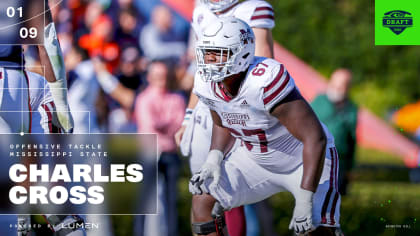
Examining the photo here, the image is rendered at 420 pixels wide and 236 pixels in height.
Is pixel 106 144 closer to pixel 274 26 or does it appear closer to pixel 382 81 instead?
pixel 274 26

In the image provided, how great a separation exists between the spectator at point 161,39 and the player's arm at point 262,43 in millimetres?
444

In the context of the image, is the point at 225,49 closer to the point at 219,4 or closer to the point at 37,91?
the point at 219,4

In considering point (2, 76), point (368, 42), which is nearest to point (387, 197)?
point (368, 42)

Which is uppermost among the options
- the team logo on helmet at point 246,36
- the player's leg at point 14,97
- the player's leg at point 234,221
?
the team logo on helmet at point 246,36

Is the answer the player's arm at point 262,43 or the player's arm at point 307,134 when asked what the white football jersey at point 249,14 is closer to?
the player's arm at point 262,43

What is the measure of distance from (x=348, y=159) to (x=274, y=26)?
0.91 meters

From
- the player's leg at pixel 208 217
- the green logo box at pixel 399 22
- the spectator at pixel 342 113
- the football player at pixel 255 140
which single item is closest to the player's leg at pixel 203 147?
the football player at pixel 255 140

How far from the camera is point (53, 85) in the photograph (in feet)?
13.2

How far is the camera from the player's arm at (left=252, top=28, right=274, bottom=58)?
12.8 ft

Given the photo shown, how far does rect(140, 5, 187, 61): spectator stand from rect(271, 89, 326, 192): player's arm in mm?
918

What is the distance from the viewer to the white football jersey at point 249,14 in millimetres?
3891

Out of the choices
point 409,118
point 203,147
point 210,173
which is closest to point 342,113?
point 409,118

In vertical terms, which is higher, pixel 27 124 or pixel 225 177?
pixel 27 124

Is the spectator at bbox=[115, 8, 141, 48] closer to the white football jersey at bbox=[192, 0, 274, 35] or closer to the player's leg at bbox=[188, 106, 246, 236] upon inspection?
the white football jersey at bbox=[192, 0, 274, 35]
